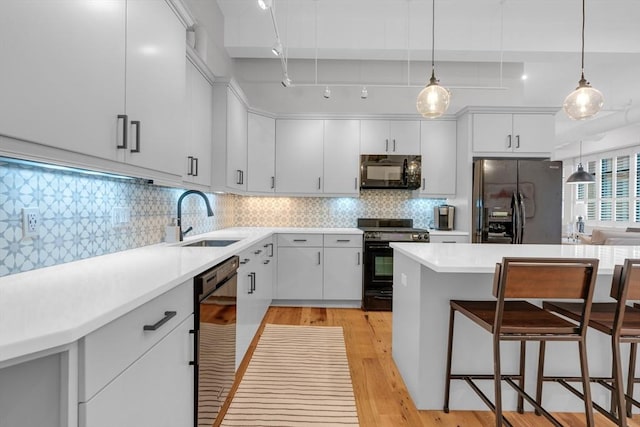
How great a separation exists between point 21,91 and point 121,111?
505 mm

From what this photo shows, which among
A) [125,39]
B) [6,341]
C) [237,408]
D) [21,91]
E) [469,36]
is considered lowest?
[237,408]

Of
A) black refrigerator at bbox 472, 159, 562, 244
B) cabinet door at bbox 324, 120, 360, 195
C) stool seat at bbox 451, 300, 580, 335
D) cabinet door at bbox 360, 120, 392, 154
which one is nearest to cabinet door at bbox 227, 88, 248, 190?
cabinet door at bbox 324, 120, 360, 195

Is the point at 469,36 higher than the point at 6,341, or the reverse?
the point at 469,36

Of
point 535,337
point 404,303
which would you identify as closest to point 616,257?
point 535,337

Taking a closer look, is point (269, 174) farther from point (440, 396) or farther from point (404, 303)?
point (440, 396)

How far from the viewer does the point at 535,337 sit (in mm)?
1550

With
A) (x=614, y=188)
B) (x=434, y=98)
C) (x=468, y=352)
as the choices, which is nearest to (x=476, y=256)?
(x=468, y=352)

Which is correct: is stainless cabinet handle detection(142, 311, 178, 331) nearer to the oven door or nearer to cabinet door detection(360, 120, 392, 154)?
the oven door

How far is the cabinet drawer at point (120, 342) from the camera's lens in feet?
2.64

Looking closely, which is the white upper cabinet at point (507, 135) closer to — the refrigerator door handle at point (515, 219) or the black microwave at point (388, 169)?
the refrigerator door handle at point (515, 219)

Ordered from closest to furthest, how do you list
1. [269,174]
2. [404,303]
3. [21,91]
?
[21,91] < [404,303] < [269,174]

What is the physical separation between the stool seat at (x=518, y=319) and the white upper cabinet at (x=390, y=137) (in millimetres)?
2686

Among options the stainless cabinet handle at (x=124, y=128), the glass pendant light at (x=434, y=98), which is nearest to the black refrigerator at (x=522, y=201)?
the glass pendant light at (x=434, y=98)

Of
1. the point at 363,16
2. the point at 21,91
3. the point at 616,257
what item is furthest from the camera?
the point at 363,16
